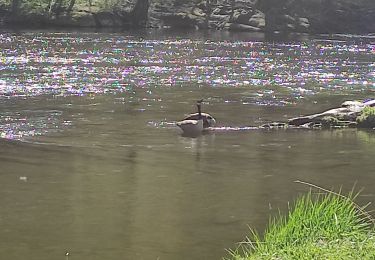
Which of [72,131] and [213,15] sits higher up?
[213,15]

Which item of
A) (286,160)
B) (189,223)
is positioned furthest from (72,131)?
(189,223)

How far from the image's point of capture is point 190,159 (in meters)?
18.2

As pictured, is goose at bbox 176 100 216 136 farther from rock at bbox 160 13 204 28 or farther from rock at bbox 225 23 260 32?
rock at bbox 160 13 204 28

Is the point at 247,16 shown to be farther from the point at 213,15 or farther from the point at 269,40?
the point at 269,40

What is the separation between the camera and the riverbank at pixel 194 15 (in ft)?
295

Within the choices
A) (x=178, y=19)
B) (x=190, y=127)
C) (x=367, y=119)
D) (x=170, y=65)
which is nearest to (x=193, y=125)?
(x=190, y=127)

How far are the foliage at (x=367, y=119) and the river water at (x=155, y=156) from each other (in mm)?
805

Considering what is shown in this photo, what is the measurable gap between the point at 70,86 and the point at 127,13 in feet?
195

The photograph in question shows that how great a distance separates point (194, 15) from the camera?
307 ft

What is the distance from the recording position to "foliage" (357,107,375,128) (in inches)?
923

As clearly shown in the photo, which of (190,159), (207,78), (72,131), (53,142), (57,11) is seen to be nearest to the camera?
(190,159)

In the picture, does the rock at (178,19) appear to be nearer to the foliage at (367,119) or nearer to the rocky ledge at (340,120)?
the rocky ledge at (340,120)

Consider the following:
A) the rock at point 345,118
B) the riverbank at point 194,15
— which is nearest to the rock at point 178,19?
the riverbank at point 194,15

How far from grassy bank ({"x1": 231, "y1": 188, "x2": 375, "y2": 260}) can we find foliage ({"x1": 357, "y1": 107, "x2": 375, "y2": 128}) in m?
14.3
